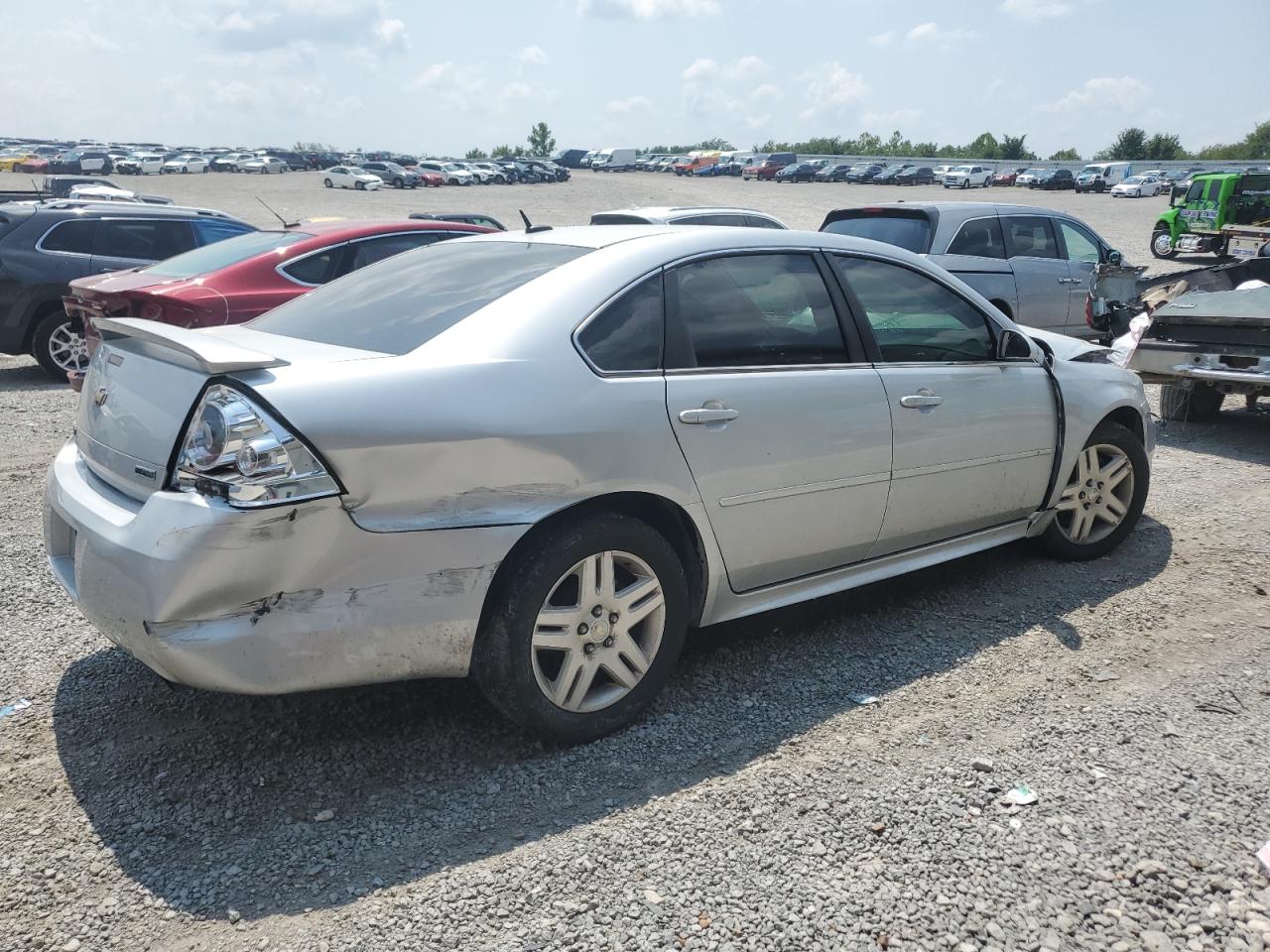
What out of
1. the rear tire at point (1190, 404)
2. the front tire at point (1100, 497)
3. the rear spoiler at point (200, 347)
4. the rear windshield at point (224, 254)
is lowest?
the rear tire at point (1190, 404)

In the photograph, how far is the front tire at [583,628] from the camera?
3.13 metres

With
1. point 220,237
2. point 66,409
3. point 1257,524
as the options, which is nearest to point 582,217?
point 220,237

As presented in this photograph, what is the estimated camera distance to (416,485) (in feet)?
9.57

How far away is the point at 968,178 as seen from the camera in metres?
61.6

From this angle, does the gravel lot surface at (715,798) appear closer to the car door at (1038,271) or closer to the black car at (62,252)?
the black car at (62,252)

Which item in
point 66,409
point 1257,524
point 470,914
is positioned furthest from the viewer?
point 66,409

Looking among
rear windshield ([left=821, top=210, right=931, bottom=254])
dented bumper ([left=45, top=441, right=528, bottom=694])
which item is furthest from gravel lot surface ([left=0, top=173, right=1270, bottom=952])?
rear windshield ([left=821, top=210, right=931, bottom=254])

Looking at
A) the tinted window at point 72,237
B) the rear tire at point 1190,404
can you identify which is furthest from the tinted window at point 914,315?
the tinted window at point 72,237

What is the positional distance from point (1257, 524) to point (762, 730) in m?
3.82

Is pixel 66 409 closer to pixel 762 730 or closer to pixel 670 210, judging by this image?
pixel 670 210

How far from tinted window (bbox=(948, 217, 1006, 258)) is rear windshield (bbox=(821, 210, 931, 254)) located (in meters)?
0.30

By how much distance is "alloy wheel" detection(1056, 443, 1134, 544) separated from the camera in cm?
504

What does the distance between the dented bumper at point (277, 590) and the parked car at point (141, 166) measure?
6714 cm

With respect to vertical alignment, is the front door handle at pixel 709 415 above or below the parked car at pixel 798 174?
above
